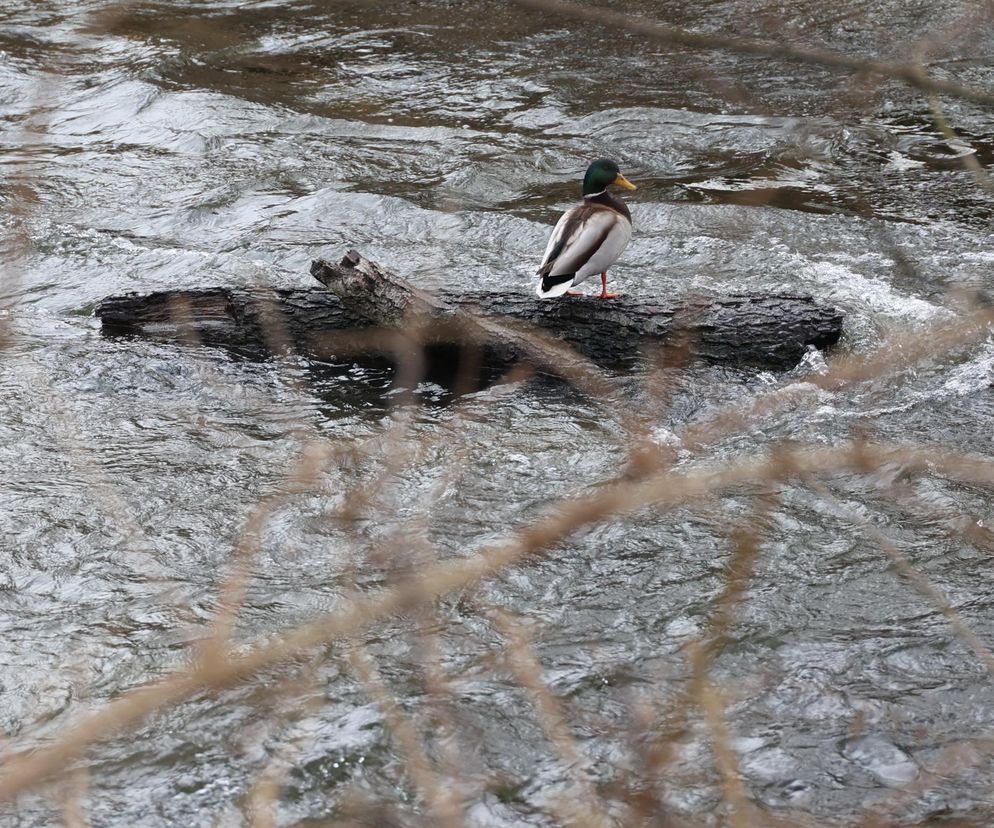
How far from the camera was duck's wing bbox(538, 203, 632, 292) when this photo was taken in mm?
5789

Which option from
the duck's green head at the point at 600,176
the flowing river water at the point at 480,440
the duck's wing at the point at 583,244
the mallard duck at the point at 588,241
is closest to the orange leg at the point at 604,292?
the mallard duck at the point at 588,241

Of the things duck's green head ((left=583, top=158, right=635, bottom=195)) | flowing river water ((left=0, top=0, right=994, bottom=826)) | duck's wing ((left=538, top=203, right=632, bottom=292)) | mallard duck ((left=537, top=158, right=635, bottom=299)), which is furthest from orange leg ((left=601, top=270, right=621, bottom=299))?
duck's green head ((left=583, top=158, right=635, bottom=195))

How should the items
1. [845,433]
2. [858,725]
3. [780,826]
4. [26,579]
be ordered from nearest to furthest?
[780,826] < [858,725] < [26,579] < [845,433]

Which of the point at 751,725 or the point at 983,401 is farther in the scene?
the point at 983,401

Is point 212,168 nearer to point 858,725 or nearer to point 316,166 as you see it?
point 316,166

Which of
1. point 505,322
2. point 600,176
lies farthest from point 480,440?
point 600,176

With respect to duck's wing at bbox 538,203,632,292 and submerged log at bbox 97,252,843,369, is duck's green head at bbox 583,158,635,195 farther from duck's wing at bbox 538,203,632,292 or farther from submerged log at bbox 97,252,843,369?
submerged log at bbox 97,252,843,369

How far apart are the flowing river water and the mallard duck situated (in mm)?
547

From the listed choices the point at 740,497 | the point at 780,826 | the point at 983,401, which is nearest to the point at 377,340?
the point at 740,497

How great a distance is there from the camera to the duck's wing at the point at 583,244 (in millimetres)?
5789

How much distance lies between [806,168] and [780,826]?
621 centimetres

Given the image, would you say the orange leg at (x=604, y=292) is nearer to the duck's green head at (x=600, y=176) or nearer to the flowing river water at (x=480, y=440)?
the flowing river water at (x=480, y=440)

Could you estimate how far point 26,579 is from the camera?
4.32 m

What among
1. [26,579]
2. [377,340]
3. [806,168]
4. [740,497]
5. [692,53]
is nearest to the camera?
[26,579]
